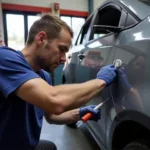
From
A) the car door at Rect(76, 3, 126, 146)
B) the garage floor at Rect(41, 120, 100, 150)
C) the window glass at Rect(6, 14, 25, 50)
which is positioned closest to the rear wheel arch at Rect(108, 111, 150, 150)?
the car door at Rect(76, 3, 126, 146)

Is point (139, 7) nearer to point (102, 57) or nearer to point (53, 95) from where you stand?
point (102, 57)

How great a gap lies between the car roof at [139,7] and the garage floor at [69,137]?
147 centimetres

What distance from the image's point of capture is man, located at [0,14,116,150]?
3.05 feet

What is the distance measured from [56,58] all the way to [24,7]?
547cm

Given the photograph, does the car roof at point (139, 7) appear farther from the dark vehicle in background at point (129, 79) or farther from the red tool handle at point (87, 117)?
the red tool handle at point (87, 117)

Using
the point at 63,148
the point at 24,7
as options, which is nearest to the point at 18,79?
the point at 63,148

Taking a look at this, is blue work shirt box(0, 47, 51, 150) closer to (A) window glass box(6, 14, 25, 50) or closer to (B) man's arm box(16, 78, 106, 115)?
(B) man's arm box(16, 78, 106, 115)

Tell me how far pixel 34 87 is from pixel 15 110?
0.24 m

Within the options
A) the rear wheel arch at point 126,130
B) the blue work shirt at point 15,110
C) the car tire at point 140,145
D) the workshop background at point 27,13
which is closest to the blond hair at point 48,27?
the blue work shirt at point 15,110

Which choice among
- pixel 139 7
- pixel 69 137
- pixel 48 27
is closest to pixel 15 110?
pixel 48 27

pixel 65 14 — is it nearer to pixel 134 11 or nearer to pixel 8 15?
pixel 8 15

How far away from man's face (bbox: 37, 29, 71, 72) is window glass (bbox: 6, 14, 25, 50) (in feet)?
17.2

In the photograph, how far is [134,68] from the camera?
39.1 inches

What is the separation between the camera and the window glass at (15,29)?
6118 millimetres
